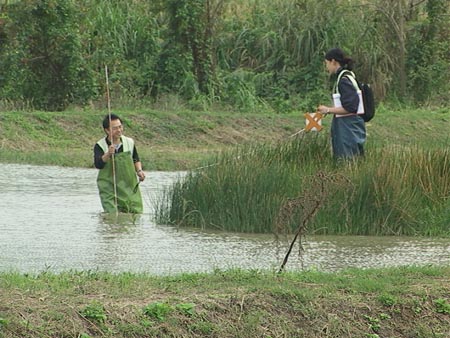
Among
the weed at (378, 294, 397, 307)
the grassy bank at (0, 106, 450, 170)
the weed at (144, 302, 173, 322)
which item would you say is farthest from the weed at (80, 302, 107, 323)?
the grassy bank at (0, 106, 450, 170)

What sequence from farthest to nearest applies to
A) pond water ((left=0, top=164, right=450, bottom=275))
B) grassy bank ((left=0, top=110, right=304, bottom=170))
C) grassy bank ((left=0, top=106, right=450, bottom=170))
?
1. grassy bank ((left=0, top=106, right=450, bottom=170))
2. grassy bank ((left=0, top=110, right=304, bottom=170))
3. pond water ((left=0, top=164, right=450, bottom=275))

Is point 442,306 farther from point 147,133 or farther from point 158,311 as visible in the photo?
point 147,133

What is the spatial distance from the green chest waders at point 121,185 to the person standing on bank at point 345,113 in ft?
7.04

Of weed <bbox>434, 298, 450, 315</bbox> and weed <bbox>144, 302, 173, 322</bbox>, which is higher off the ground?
weed <bbox>144, 302, 173, 322</bbox>

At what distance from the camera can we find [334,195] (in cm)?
1161

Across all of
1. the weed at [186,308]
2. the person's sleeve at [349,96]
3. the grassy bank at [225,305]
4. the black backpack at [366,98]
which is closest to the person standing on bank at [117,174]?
the person's sleeve at [349,96]

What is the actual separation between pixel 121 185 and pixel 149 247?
8.92ft

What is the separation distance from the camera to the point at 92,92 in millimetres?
25078

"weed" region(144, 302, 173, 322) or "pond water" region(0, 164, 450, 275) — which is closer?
"weed" region(144, 302, 173, 322)

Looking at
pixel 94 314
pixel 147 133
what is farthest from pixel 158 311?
pixel 147 133

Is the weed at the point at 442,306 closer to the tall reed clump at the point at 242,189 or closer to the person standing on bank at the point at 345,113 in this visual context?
the tall reed clump at the point at 242,189

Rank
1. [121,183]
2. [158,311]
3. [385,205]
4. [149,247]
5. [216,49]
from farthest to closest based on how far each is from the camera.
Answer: [216,49] → [121,183] → [385,205] → [149,247] → [158,311]

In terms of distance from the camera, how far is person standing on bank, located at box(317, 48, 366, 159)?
1291 cm

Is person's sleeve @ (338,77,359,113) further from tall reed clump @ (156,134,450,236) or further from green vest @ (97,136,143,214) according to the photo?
green vest @ (97,136,143,214)
